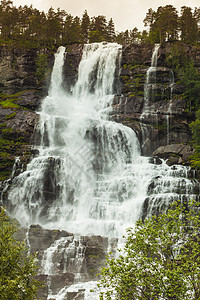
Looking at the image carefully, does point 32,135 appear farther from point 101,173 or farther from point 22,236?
point 22,236

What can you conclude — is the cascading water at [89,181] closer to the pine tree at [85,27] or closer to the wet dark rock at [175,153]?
the wet dark rock at [175,153]

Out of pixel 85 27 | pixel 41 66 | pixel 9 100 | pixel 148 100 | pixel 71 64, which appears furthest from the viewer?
pixel 85 27

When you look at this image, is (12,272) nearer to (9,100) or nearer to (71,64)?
(9,100)

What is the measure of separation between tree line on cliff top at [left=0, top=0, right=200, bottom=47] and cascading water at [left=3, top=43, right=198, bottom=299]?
23.9 metres

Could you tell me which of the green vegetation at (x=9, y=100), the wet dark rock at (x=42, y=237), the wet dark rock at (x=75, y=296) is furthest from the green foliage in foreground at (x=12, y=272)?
the green vegetation at (x=9, y=100)

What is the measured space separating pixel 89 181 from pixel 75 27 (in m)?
42.8

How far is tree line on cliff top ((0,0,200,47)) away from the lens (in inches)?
2508

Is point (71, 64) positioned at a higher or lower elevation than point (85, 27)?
lower

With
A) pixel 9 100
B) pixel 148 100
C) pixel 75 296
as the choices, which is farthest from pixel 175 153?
pixel 9 100

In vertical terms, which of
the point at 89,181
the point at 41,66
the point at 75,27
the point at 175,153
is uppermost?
the point at 75,27

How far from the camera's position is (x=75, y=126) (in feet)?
141

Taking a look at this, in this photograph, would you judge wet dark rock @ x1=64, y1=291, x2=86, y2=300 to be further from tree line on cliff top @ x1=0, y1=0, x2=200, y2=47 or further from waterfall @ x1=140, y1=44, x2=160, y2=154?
tree line on cliff top @ x1=0, y1=0, x2=200, y2=47

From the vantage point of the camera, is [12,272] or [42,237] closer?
[12,272]

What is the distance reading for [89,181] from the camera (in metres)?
36.7
